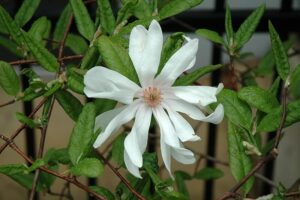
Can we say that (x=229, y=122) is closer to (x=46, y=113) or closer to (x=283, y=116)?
(x=283, y=116)

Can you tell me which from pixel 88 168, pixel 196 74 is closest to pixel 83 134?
pixel 88 168

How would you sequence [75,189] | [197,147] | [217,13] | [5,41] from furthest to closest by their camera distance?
1. [197,147]
2. [75,189]
3. [217,13]
4. [5,41]

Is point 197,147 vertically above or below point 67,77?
below

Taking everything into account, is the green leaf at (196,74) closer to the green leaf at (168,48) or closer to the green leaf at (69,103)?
the green leaf at (168,48)

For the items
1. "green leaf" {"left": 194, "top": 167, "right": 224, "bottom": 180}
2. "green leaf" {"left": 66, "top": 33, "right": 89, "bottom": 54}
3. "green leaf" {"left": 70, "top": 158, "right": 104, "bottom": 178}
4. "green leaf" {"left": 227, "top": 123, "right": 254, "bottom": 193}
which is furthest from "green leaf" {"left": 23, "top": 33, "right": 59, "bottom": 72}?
"green leaf" {"left": 194, "top": 167, "right": 224, "bottom": 180}

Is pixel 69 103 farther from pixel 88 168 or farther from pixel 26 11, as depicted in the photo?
pixel 26 11

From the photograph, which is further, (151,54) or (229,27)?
(229,27)

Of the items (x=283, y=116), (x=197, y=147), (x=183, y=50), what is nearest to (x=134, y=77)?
(x=183, y=50)
